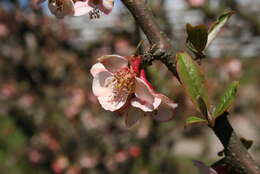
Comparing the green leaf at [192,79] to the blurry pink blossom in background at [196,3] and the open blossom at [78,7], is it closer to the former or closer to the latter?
the open blossom at [78,7]

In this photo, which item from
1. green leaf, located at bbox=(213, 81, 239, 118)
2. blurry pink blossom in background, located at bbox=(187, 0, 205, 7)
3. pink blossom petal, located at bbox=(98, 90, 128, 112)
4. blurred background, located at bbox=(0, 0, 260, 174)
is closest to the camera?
green leaf, located at bbox=(213, 81, 239, 118)

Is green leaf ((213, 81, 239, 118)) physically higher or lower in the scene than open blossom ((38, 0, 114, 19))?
lower

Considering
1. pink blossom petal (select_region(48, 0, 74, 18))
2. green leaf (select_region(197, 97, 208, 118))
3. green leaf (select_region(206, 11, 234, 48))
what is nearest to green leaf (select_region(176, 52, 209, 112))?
green leaf (select_region(197, 97, 208, 118))

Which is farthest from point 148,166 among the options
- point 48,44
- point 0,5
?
point 0,5

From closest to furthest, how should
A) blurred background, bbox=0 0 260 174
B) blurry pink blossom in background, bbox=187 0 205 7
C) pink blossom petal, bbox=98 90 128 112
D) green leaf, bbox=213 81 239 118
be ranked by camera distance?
green leaf, bbox=213 81 239 118 < pink blossom petal, bbox=98 90 128 112 < blurred background, bbox=0 0 260 174 < blurry pink blossom in background, bbox=187 0 205 7

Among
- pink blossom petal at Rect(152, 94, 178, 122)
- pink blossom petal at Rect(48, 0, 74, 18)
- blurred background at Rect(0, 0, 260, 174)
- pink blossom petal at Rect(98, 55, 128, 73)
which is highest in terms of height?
pink blossom petal at Rect(48, 0, 74, 18)

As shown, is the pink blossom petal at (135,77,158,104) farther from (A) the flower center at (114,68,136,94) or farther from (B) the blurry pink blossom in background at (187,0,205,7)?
(B) the blurry pink blossom in background at (187,0,205,7)

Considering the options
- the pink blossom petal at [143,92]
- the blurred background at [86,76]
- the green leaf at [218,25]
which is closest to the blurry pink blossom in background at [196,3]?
the blurred background at [86,76]
